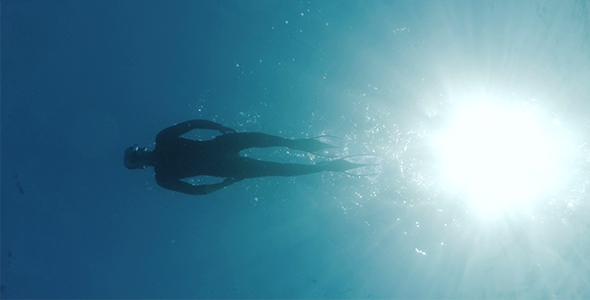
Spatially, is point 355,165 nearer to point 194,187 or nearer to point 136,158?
point 194,187

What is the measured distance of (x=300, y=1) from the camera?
8.16 metres

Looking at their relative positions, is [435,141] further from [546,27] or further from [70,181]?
[70,181]

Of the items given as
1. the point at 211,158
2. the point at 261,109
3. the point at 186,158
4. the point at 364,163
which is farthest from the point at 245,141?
the point at 261,109

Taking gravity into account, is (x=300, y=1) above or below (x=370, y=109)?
above

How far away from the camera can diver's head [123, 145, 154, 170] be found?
4812mm

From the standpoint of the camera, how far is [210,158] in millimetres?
5340

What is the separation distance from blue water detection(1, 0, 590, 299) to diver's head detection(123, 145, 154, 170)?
3.90 meters

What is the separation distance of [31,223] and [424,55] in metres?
15.0

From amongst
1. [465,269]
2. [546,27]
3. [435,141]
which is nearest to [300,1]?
A: [435,141]

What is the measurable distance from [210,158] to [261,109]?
149 inches

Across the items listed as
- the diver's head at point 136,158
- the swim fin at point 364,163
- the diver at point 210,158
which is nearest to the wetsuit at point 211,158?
the diver at point 210,158

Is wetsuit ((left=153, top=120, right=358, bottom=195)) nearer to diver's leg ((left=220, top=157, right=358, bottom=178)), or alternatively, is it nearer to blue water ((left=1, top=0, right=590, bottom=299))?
diver's leg ((left=220, top=157, right=358, bottom=178))

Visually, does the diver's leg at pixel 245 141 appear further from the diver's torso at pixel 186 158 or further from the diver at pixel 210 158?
the diver's torso at pixel 186 158

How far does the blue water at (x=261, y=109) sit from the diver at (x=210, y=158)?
11.1 feet
